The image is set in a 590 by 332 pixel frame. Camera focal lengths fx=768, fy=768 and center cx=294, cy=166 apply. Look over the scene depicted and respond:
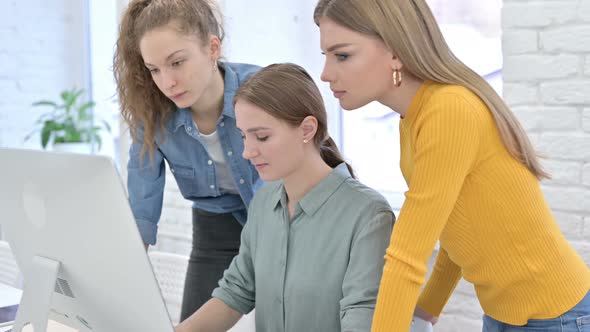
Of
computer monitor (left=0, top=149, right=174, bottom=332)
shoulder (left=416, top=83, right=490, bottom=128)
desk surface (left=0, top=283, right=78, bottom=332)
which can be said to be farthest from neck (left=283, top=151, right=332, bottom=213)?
desk surface (left=0, top=283, right=78, bottom=332)

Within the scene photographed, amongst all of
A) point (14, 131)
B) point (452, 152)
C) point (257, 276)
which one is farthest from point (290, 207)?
point (14, 131)

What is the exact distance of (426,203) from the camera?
1145 millimetres

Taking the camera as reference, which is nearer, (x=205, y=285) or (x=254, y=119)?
(x=254, y=119)

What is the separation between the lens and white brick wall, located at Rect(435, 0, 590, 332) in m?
1.92

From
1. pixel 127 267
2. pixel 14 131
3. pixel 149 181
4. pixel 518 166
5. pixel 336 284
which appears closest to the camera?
pixel 127 267

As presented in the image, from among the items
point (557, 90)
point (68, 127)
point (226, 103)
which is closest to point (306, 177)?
point (226, 103)

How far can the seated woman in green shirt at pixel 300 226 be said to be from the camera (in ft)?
4.56

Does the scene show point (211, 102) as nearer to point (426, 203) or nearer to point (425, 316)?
point (425, 316)

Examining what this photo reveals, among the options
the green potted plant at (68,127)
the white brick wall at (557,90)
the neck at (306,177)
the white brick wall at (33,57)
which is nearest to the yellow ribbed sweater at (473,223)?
the neck at (306,177)

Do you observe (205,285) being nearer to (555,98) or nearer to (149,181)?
(149,181)

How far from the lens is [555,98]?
6.46 feet

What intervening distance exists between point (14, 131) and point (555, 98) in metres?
3.09

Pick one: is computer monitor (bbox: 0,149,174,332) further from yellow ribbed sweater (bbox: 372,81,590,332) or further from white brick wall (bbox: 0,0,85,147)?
white brick wall (bbox: 0,0,85,147)

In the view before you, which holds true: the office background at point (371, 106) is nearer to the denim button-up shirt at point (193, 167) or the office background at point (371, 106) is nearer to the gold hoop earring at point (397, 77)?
the denim button-up shirt at point (193, 167)
